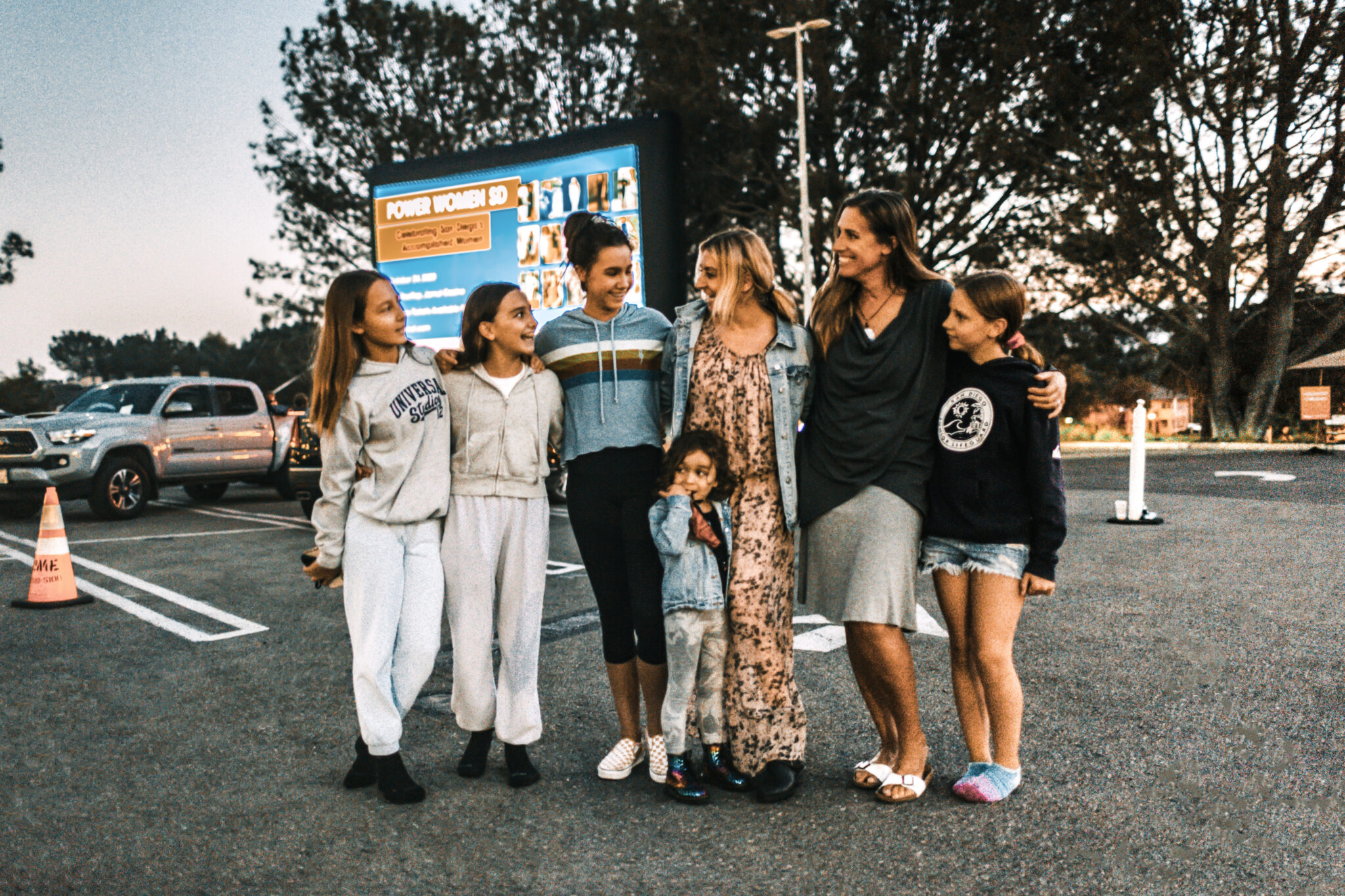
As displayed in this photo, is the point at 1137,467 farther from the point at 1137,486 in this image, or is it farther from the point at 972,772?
the point at 972,772

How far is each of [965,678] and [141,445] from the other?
39.3ft

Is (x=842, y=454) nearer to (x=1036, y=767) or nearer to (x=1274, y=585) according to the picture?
(x=1036, y=767)

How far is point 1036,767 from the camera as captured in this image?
328 centimetres

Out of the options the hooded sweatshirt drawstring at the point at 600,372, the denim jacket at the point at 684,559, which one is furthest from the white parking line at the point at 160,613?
the denim jacket at the point at 684,559

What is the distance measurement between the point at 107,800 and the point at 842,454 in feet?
9.17

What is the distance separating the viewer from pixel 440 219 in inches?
369

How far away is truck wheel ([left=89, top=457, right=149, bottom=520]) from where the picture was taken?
452 inches

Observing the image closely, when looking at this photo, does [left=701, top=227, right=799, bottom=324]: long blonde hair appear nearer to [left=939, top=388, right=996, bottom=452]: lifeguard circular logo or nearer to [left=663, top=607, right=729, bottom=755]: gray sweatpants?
[left=939, top=388, right=996, bottom=452]: lifeguard circular logo

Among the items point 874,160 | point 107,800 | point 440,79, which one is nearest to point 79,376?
point 440,79

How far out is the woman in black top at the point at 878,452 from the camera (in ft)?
9.83

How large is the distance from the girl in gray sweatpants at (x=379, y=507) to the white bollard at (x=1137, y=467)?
7944mm

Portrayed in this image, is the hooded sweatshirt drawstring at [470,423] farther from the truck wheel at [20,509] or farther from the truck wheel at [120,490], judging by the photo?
the truck wheel at [20,509]

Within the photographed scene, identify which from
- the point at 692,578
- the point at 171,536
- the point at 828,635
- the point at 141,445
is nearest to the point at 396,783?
the point at 692,578

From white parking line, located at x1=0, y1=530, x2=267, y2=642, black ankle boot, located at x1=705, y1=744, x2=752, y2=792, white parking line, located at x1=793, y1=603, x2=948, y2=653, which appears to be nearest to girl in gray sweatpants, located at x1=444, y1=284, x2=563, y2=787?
black ankle boot, located at x1=705, y1=744, x2=752, y2=792
